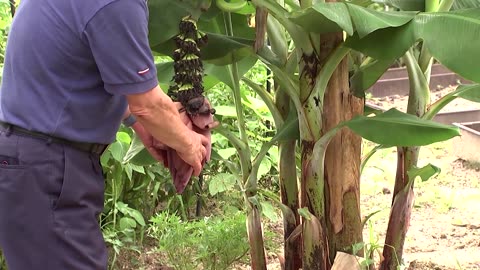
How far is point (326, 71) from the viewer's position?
2281 millimetres

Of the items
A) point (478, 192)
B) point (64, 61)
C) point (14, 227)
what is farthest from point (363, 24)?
point (478, 192)

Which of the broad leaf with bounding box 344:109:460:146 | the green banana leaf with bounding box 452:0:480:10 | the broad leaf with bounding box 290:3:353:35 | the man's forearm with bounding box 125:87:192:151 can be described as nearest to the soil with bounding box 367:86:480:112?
the green banana leaf with bounding box 452:0:480:10

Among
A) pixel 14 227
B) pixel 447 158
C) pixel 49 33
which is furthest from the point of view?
pixel 447 158

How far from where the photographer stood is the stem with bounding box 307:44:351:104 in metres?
2.26

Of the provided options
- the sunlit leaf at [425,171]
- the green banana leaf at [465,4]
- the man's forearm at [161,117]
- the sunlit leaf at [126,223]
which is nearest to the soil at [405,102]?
the sunlit leaf at [126,223]

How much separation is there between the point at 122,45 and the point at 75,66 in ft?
0.68

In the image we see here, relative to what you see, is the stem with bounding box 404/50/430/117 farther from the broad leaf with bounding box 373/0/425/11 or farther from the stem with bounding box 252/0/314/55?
the stem with bounding box 252/0/314/55

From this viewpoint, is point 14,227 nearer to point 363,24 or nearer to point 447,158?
point 363,24

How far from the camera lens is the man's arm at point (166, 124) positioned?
69.1 inches

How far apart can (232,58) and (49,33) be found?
79cm

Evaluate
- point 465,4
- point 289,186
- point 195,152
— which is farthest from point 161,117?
point 465,4

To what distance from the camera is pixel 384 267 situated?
2.67 meters

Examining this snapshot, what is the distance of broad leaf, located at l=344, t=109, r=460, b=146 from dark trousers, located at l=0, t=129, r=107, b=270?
A: 86cm

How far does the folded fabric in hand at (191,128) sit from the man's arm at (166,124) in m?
0.03
